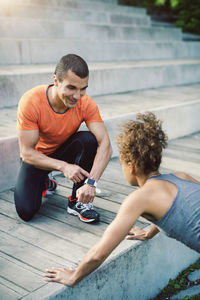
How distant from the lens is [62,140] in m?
2.85

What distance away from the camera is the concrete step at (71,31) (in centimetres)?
602

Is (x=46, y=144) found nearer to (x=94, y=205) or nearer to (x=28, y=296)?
(x=94, y=205)

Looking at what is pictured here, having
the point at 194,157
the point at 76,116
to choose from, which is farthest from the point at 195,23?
the point at 76,116

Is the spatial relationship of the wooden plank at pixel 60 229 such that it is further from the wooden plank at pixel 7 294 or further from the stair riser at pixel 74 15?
the stair riser at pixel 74 15

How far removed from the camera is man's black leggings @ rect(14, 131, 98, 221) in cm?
259

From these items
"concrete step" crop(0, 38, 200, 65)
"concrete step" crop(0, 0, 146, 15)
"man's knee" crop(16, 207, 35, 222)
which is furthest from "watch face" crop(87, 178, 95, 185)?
"concrete step" crop(0, 0, 146, 15)

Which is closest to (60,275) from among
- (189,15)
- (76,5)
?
(76,5)

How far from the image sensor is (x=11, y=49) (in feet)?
17.6

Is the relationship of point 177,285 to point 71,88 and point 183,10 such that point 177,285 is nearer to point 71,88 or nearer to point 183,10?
point 71,88

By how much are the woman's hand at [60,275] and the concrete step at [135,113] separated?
1305mm

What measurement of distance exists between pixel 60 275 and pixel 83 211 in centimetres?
74

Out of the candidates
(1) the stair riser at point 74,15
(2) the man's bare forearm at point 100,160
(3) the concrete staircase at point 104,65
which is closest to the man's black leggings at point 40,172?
(2) the man's bare forearm at point 100,160

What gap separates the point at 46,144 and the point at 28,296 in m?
1.30

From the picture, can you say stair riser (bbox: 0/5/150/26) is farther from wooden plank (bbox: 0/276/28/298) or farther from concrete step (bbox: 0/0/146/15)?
wooden plank (bbox: 0/276/28/298)
